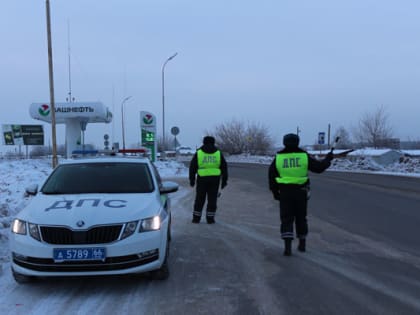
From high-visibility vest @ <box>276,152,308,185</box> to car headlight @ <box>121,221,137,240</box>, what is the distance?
2461 mm

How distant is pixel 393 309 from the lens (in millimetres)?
3799

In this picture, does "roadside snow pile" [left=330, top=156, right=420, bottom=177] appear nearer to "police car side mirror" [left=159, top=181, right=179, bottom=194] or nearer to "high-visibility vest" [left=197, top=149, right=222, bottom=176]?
"high-visibility vest" [left=197, top=149, right=222, bottom=176]

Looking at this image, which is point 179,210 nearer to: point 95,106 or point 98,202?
point 98,202

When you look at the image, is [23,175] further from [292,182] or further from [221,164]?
[292,182]

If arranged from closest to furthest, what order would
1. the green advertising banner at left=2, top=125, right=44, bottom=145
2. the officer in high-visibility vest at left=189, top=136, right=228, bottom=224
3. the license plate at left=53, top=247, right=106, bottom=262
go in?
the license plate at left=53, top=247, right=106, bottom=262 < the officer in high-visibility vest at left=189, top=136, right=228, bottom=224 < the green advertising banner at left=2, top=125, right=44, bottom=145

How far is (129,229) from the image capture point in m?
4.16

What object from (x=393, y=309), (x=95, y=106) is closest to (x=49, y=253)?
(x=393, y=309)

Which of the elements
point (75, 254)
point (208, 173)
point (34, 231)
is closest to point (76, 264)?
point (75, 254)

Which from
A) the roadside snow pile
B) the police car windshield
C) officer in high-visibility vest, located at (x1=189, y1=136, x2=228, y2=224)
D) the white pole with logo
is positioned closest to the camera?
the police car windshield

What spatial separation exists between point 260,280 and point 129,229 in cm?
174

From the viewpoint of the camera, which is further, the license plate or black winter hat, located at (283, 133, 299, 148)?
black winter hat, located at (283, 133, 299, 148)

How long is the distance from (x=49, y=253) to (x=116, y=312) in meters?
0.96

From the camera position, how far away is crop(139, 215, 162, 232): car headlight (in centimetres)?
427

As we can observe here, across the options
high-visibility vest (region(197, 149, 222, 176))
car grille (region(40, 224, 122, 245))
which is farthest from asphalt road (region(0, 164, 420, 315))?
high-visibility vest (region(197, 149, 222, 176))
